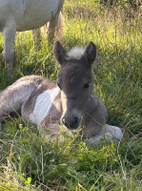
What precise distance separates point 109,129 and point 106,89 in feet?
3.26

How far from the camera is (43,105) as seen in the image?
14.1ft

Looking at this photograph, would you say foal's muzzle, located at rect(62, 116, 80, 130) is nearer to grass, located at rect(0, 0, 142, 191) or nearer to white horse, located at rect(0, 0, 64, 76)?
grass, located at rect(0, 0, 142, 191)

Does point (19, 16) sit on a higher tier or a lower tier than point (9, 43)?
higher

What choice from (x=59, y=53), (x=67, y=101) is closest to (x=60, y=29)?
(x=59, y=53)

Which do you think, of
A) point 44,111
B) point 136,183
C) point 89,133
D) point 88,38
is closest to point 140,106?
point 89,133

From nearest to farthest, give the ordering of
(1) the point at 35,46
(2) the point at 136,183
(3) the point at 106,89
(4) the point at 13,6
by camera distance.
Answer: (2) the point at 136,183 < (3) the point at 106,89 < (4) the point at 13,6 < (1) the point at 35,46

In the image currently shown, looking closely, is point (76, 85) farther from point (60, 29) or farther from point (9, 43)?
point (60, 29)

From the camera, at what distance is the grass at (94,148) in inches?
108

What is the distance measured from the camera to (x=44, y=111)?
13.8 feet

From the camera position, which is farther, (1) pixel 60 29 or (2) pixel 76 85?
(1) pixel 60 29

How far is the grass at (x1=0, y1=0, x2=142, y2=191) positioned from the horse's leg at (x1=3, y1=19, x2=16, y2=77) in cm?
13

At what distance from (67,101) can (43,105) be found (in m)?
1.06

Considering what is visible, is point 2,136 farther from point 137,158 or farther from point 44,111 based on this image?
point 137,158

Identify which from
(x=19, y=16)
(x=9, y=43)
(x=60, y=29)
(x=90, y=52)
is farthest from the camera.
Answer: (x=60, y=29)
